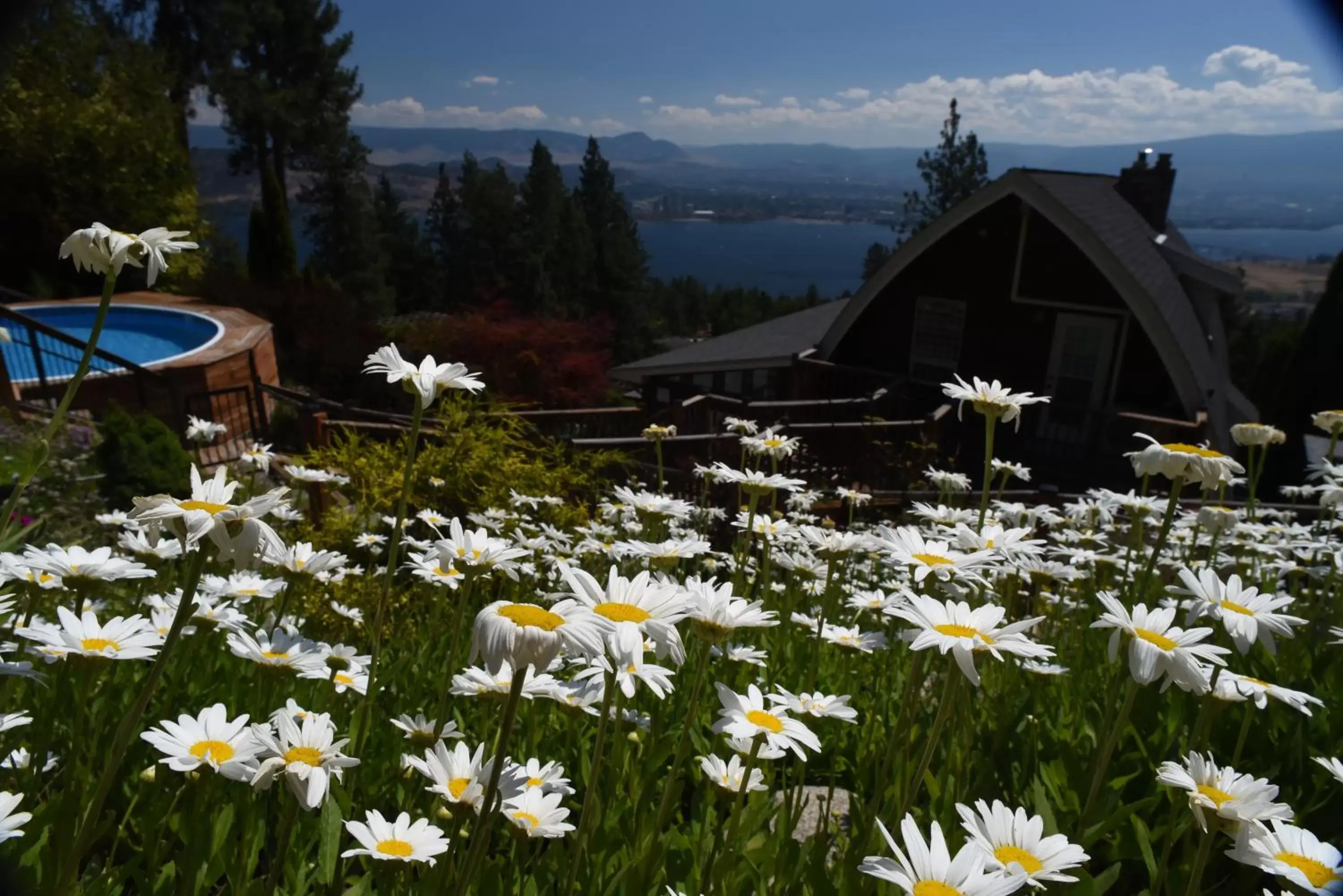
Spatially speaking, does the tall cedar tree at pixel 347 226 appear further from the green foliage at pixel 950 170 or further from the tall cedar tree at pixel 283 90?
the green foliage at pixel 950 170

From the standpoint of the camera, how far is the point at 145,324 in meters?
16.6

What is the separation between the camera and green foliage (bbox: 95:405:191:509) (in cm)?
591

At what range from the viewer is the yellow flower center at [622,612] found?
3.81 ft

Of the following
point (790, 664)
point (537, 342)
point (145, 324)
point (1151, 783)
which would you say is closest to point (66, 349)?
point (145, 324)

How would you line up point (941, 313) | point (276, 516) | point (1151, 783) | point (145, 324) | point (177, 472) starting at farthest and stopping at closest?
point (145, 324) → point (941, 313) → point (177, 472) → point (276, 516) → point (1151, 783)

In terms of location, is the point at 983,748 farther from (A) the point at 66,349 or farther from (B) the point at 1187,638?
(A) the point at 66,349

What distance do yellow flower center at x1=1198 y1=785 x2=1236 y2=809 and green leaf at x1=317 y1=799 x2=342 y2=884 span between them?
141cm

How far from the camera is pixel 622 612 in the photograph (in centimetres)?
118

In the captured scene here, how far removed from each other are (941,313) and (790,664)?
44.5 feet

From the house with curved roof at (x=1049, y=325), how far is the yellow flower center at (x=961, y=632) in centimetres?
1132

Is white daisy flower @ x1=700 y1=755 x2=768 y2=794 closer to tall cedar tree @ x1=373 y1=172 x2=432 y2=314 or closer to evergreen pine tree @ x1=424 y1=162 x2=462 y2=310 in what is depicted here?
evergreen pine tree @ x1=424 y1=162 x2=462 y2=310

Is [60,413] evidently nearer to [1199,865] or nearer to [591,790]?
[591,790]

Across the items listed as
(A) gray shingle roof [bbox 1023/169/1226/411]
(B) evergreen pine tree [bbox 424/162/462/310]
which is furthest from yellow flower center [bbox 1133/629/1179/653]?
(B) evergreen pine tree [bbox 424/162/462/310]

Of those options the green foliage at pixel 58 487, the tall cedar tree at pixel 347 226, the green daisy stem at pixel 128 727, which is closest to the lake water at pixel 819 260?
the tall cedar tree at pixel 347 226
